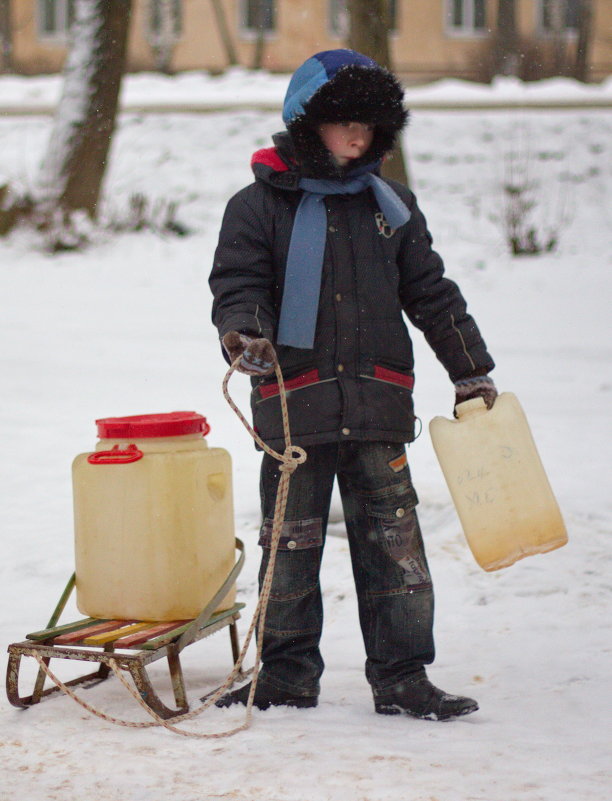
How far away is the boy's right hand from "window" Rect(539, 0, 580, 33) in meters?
25.5

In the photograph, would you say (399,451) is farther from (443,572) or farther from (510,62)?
(510,62)

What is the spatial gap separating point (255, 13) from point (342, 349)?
26.2 m

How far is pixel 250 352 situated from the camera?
273 cm

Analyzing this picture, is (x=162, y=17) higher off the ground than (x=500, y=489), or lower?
higher

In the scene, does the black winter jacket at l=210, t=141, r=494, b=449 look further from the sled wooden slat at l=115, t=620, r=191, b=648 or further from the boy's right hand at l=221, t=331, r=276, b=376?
the sled wooden slat at l=115, t=620, r=191, b=648

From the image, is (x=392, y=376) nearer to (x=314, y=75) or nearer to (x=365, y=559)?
(x=365, y=559)

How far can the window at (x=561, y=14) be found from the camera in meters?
26.2

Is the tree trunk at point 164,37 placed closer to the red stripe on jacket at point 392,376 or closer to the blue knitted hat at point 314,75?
the blue knitted hat at point 314,75

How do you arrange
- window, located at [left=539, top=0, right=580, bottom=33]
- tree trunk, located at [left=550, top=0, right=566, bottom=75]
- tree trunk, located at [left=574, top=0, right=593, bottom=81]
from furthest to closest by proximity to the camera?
window, located at [left=539, top=0, right=580, bottom=33] < tree trunk, located at [left=574, top=0, right=593, bottom=81] < tree trunk, located at [left=550, top=0, right=566, bottom=75]

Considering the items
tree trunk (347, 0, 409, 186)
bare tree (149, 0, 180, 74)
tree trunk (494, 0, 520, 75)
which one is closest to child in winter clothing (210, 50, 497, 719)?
tree trunk (347, 0, 409, 186)

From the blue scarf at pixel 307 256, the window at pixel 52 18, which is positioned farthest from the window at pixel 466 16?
the blue scarf at pixel 307 256

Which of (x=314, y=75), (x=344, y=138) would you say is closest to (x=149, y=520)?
(x=344, y=138)

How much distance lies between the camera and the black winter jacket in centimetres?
290

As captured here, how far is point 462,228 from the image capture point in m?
11.7
